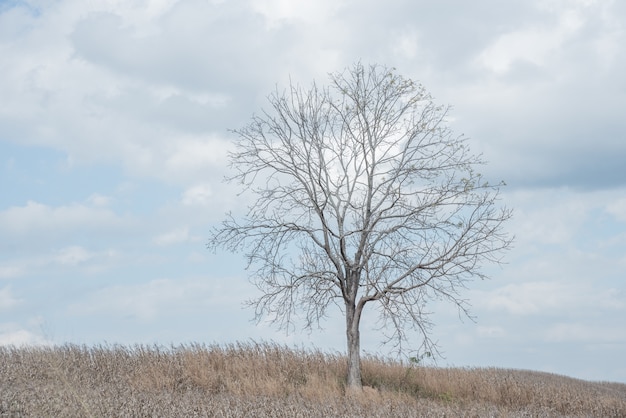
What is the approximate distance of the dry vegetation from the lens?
15531mm

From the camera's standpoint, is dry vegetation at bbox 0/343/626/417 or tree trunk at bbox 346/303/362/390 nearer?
dry vegetation at bbox 0/343/626/417

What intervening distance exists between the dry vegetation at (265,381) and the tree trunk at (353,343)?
0.48 metres

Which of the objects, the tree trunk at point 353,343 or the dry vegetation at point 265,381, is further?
the tree trunk at point 353,343

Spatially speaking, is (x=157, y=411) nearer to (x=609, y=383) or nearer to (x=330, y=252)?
(x=330, y=252)

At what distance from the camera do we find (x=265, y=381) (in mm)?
18344

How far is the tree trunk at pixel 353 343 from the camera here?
17.5m

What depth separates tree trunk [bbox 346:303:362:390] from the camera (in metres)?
17.5

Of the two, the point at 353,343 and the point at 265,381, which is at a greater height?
the point at 353,343

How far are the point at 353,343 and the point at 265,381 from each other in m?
2.61

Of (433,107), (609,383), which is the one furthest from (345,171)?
(609,383)

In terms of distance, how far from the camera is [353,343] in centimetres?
1769

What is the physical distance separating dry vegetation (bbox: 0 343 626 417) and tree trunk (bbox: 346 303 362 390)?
18.7 inches

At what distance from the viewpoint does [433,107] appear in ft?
61.7

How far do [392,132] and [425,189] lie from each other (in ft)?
5.90
